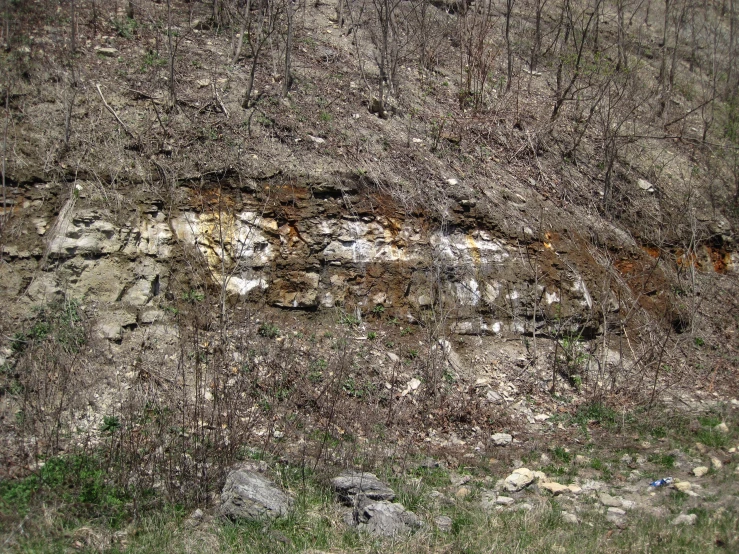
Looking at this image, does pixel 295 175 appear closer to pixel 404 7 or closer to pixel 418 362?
pixel 418 362

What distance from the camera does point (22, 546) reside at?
414cm

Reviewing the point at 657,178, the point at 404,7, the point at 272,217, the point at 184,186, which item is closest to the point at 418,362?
the point at 272,217

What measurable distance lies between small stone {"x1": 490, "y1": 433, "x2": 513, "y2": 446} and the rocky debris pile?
1.75 metres

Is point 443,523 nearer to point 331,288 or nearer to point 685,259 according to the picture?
point 331,288

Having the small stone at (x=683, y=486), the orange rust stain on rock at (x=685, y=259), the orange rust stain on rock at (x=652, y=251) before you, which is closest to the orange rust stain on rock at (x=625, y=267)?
the orange rust stain on rock at (x=652, y=251)

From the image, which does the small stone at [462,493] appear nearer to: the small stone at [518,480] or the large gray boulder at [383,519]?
the small stone at [518,480]

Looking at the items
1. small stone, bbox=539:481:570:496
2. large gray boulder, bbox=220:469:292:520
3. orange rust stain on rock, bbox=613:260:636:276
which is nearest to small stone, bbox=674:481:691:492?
small stone, bbox=539:481:570:496

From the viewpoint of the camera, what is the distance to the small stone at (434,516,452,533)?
187 inches

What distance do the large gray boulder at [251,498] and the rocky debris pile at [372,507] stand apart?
45 centimetres

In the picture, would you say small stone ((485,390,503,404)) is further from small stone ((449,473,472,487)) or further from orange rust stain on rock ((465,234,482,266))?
orange rust stain on rock ((465,234,482,266))

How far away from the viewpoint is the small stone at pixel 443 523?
4746mm

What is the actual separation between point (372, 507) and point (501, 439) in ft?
7.40

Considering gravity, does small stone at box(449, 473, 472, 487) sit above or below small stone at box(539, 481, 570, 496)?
below

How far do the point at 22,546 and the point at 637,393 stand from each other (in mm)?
6315
